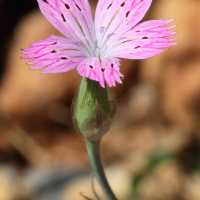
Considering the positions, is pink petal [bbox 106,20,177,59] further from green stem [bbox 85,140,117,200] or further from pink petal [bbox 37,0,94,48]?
green stem [bbox 85,140,117,200]

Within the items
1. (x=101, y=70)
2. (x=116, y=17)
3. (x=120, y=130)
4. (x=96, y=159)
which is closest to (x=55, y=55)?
(x=101, y=70)

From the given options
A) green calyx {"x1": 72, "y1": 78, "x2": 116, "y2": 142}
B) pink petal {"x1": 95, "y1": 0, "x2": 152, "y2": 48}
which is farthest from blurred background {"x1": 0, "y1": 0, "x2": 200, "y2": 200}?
pink petal {"x1": 95, "y1": 0, "x2": 152, "y2": 48}

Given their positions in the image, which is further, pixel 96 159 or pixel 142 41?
pixel 96 159

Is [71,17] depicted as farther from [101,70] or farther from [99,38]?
[101,70]

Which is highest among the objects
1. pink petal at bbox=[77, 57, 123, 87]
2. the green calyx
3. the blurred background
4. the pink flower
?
the pink flower

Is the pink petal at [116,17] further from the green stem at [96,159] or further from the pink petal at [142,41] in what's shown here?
the green stem at [96,159]

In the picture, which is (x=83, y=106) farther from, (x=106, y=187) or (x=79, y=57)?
(x=106, y=187)
